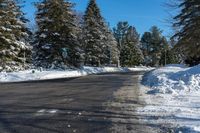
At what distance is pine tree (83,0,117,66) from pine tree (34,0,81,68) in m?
12.8

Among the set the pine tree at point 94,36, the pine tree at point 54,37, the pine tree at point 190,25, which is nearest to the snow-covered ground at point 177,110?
the pine tree at point 190,25

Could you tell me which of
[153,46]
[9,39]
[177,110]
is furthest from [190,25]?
[153,46]

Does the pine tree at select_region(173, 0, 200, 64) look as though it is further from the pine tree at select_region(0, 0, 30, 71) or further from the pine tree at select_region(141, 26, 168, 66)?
the pine tree at select_region(141, 26, 168, 66)

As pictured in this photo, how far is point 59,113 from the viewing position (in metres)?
10.0

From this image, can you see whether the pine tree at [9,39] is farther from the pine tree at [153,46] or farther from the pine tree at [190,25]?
the pine tree at [153,46]

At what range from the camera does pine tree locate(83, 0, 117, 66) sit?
62016 millimetres

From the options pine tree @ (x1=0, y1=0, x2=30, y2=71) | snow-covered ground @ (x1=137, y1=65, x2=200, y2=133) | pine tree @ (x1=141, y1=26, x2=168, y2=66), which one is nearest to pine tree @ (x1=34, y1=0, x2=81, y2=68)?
pine tree @ (x1=0, y1=0, x2=30, y2=71)

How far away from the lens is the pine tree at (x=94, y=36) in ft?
203

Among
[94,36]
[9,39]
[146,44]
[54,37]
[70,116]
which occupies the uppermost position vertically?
[146,44]

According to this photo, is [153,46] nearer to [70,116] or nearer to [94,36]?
[94,36]

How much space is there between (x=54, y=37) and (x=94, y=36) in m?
16.0

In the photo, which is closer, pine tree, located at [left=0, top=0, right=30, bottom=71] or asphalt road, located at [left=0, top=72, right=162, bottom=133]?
asphalt road, located at [left=0, top=72, right=162, bottom=133]

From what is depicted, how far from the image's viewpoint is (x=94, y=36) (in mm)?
62688

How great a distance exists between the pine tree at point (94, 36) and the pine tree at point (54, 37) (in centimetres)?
Answer: 1277
